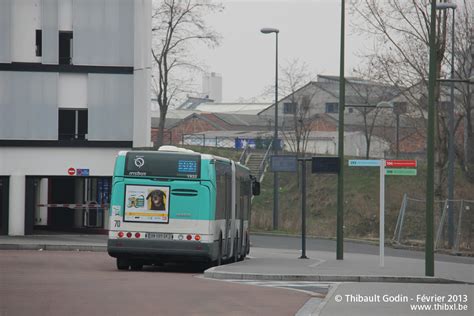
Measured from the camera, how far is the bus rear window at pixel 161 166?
2638cm

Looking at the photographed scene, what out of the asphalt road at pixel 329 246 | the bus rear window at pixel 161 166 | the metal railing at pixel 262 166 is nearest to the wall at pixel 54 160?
the asphalt road at pixel 329 246

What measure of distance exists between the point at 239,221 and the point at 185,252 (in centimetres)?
699

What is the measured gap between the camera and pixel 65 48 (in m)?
42.2

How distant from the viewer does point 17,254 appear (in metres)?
31.8

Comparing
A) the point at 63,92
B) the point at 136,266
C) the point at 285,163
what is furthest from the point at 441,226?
the point at 136,266

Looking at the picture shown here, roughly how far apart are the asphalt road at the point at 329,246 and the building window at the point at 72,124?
7909 mm

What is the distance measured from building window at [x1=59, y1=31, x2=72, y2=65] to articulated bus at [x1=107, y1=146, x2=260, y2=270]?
1627 centimetres

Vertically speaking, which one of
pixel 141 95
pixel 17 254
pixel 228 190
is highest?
pixel 141 95

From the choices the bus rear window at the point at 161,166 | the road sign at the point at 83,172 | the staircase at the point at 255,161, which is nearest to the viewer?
the bus rear window at the point at 161,166

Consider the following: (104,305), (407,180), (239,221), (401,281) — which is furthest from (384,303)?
(407,180)

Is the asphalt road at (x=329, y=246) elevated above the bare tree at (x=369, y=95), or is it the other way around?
the bare tree at (x=369, y=95)

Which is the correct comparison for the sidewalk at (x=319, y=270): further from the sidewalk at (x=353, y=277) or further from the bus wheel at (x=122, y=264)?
the bus wheel at (x=122, y=264)

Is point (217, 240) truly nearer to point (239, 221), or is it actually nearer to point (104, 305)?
point (239, 221)

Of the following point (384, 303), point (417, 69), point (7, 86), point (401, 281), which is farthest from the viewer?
point (417, 69)
